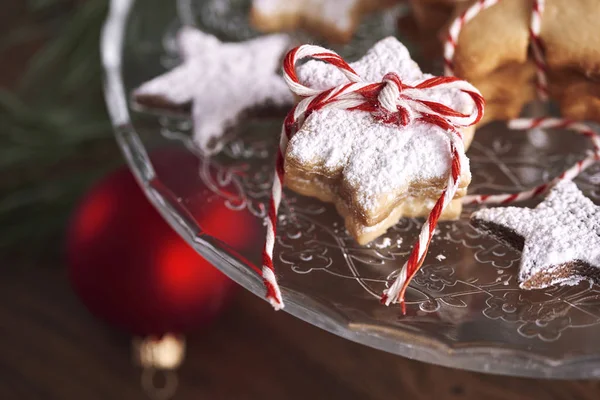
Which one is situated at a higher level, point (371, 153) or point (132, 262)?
point (371, 153)

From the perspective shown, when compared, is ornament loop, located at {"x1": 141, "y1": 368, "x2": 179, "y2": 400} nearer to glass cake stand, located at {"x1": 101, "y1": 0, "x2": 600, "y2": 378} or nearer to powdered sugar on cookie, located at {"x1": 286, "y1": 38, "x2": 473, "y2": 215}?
glass cake stand, located at {"x1": 101, "y1": 0, "x2": 600, "y2": 378}

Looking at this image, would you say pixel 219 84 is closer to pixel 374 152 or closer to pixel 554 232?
pixel 374 152

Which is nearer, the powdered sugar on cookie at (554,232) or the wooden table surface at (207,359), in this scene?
the powdered sugar on cookie at (554,232)

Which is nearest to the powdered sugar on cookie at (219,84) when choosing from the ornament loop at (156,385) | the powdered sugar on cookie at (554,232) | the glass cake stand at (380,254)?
the glass cake stand at (380,254)

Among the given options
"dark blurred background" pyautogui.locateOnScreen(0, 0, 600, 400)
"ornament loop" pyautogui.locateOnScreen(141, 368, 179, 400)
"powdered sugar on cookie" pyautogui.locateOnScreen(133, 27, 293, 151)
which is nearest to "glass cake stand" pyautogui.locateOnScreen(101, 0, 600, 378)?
"powdered sugar on cookie" pyautogui.locateOnScreen(133, 27, 293, 151)

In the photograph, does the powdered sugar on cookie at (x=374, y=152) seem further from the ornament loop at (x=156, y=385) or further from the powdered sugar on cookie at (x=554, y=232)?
the ornament loop at (x=156, y=385)

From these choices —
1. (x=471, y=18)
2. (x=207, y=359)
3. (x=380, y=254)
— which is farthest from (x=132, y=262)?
(x=471, y=18)
